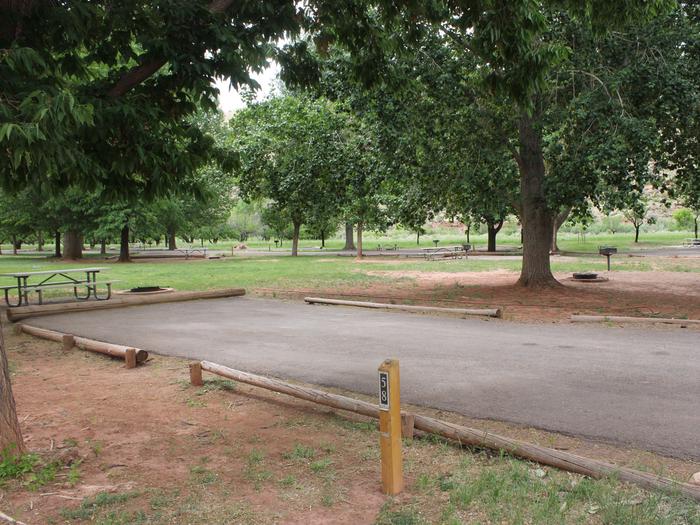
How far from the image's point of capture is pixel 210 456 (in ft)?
14.3

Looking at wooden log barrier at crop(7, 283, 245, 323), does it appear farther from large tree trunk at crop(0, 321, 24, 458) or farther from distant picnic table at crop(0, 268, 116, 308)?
large tree trunk at crop(0, 321, 24, 458)

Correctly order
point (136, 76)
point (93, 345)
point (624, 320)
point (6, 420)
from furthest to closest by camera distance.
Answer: point (624, 320) → point (93, 345) → point (136, 76) → point (6, 420)

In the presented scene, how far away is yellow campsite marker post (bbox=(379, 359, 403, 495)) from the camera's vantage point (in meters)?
3.62

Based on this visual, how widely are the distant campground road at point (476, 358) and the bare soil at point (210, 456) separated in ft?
1.59

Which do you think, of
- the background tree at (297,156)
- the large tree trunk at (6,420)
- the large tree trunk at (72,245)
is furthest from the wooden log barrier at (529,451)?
the large tree trunk at (72,245)

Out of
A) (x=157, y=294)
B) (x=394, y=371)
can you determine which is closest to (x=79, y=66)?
(x=394, y=371)

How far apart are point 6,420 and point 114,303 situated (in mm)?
9049

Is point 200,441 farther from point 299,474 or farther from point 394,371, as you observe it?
point 394,371

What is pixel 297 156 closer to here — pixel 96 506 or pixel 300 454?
pixel 300 454

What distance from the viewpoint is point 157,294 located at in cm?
1451

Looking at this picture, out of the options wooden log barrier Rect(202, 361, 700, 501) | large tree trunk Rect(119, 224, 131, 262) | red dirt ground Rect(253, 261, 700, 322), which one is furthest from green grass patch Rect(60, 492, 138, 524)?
large tree trunk Rect(119, 224, 131, 262)

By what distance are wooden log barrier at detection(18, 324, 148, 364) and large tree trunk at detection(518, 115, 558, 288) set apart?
33.7 ft

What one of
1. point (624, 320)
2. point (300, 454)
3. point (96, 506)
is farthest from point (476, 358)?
point (96, 506)

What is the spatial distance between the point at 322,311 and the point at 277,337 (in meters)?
3.02
